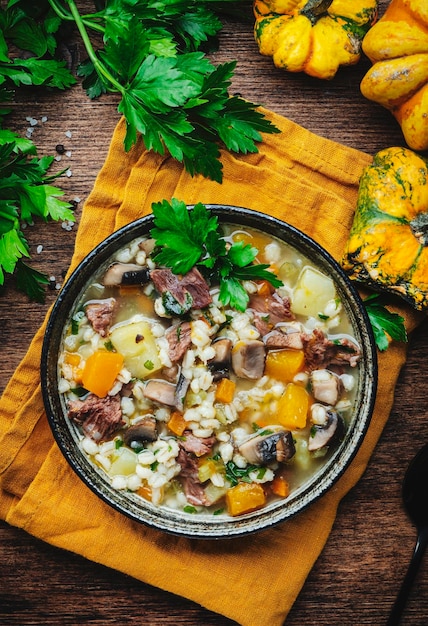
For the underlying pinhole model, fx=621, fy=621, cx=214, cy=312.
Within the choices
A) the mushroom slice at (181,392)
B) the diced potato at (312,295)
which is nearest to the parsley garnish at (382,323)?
the diced potato at (312,295)

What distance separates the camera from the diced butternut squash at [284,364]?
3021mm

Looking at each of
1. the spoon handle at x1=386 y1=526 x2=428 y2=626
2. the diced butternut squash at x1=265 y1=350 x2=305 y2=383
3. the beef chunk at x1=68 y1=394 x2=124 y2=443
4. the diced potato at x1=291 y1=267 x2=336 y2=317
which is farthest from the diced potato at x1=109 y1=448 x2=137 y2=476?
the spoon handle at x1=386 y1=526 x2=428 y2=626

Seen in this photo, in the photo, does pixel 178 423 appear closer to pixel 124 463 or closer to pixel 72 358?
pixel 124 463

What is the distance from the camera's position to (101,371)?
2.98 m

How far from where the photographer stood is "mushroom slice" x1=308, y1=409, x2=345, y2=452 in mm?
2969

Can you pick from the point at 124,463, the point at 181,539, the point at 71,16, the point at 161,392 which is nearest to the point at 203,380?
the point at 161,392

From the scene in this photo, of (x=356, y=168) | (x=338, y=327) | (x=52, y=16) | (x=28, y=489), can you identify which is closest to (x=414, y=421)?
(x=338, y=327)

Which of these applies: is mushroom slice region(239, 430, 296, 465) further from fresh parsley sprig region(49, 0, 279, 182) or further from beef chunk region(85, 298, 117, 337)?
fresh parsley sprig region(49, 0, 279, 182)

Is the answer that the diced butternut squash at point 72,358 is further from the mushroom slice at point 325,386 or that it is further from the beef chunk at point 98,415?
the mushroom slice at point 325,386

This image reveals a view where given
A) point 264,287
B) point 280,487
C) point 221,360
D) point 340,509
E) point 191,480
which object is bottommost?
point 340,509

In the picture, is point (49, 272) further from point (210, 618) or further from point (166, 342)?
Result: point (210, 618)

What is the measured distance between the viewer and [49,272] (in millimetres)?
3359

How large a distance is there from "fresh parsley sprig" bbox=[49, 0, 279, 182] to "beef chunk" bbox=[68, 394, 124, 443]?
48.9 inches

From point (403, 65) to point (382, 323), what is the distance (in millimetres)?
1255
